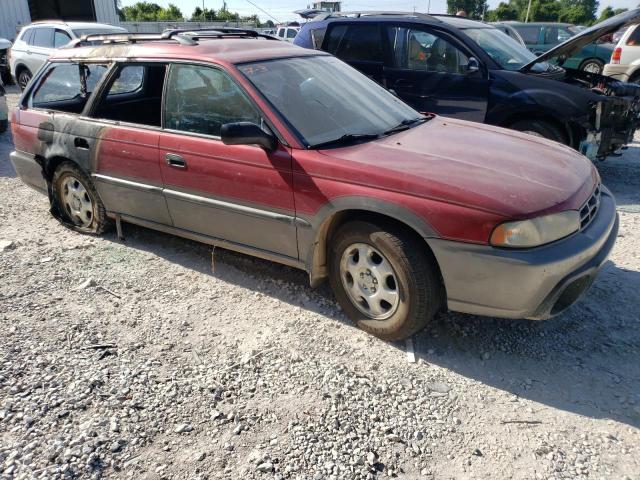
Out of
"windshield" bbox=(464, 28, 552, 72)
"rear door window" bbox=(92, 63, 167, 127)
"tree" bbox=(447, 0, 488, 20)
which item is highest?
"tree" bbox=(447, 0, 488, 20)

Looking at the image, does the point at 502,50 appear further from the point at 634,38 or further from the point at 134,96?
the point at 634,38

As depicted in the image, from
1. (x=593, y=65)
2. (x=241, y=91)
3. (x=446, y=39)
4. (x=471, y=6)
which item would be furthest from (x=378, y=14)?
(x=471, y=6)

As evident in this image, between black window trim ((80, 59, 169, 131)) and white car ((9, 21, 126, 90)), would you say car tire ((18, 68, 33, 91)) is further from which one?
black window trim ((80, 59, 169, 131))

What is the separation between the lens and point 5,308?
3.63 meters

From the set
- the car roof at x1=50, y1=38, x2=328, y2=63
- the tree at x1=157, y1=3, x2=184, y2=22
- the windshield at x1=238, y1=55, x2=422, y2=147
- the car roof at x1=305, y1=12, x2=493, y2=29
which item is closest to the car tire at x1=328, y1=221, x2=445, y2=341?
the windshield at x1=238, y1=55, x2=422, y2=147

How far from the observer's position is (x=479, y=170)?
289 cm

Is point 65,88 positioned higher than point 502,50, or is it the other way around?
point 502,50

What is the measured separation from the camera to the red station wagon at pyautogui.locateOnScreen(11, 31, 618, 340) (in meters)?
2.71

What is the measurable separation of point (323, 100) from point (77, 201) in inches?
104

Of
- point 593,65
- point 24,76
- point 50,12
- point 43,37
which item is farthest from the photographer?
point 50,12

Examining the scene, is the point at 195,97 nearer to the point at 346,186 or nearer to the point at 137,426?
the point at 346,186

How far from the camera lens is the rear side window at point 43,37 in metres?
11.5

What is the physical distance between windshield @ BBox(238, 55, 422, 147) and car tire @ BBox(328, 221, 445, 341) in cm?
68

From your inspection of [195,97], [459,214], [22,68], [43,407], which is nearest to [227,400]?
[43,407]
